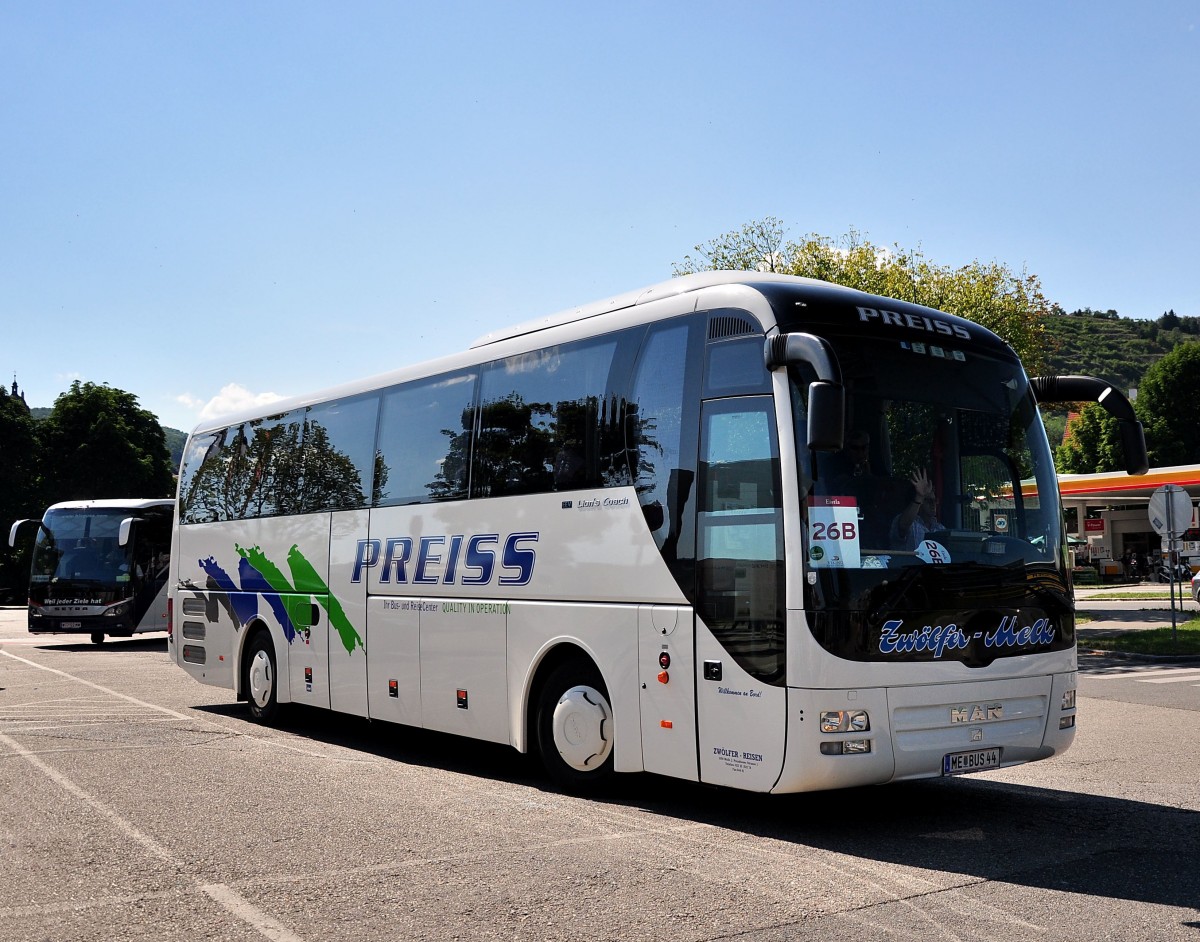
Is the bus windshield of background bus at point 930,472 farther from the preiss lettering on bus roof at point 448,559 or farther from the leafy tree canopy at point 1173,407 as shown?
the leafy tree canopy at point 1173,407

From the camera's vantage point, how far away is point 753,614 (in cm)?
748

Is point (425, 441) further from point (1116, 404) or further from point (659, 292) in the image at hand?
point (1116, 404)

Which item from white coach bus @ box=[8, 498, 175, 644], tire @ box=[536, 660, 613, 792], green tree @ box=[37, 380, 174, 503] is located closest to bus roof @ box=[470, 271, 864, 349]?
tire @ box=[536, 660, 613, 792]

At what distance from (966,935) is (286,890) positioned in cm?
327

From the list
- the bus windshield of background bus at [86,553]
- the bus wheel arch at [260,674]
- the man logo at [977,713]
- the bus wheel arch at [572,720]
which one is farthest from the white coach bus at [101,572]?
the man logo at [977,713]

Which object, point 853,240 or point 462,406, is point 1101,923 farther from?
point 853,240

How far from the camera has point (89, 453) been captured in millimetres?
73562

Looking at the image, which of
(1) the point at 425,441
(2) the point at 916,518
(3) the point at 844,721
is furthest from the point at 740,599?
(1) the point at 425,441

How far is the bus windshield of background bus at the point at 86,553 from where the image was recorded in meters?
28.7

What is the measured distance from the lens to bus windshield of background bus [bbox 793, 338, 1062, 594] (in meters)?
7.37

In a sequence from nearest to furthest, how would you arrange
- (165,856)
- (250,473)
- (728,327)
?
(165,856) → (728,327) → (250,473)

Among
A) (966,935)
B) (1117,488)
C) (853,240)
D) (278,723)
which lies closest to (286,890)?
(966,935)

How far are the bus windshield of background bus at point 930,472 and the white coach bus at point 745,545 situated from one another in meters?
0.02

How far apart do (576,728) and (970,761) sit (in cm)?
273
